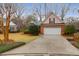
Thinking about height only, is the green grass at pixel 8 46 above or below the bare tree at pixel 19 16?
below

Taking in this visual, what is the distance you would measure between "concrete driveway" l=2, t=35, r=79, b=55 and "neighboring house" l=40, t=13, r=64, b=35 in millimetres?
55

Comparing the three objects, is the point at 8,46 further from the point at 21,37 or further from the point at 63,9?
the point at 63,9

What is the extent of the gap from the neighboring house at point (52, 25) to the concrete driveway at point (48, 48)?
0.18 ft

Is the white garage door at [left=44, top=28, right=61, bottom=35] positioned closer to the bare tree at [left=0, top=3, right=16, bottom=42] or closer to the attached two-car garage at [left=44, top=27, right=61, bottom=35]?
the attached two-car garage at [left=44, top=27, right=61, bottom=35]

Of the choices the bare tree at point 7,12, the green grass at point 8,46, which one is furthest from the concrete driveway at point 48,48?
the bare tree at point 7,12

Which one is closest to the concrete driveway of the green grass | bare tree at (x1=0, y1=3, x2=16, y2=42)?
the green grass

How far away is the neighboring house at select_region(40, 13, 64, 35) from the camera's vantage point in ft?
7.80

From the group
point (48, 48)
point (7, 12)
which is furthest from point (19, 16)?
point (48, 48)

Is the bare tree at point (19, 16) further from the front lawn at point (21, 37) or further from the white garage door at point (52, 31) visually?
the white garage door at point (52, 31)

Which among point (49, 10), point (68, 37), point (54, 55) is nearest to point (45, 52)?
point (54, 55)

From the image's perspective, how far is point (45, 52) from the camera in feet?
7.75

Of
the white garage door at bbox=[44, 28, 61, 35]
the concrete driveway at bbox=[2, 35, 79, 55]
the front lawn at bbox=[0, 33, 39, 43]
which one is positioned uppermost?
the white garage door at bbox=[44, 28, 61, 35]

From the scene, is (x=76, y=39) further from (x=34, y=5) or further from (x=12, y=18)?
(x=12, y=18)

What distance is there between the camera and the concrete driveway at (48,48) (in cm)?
236
